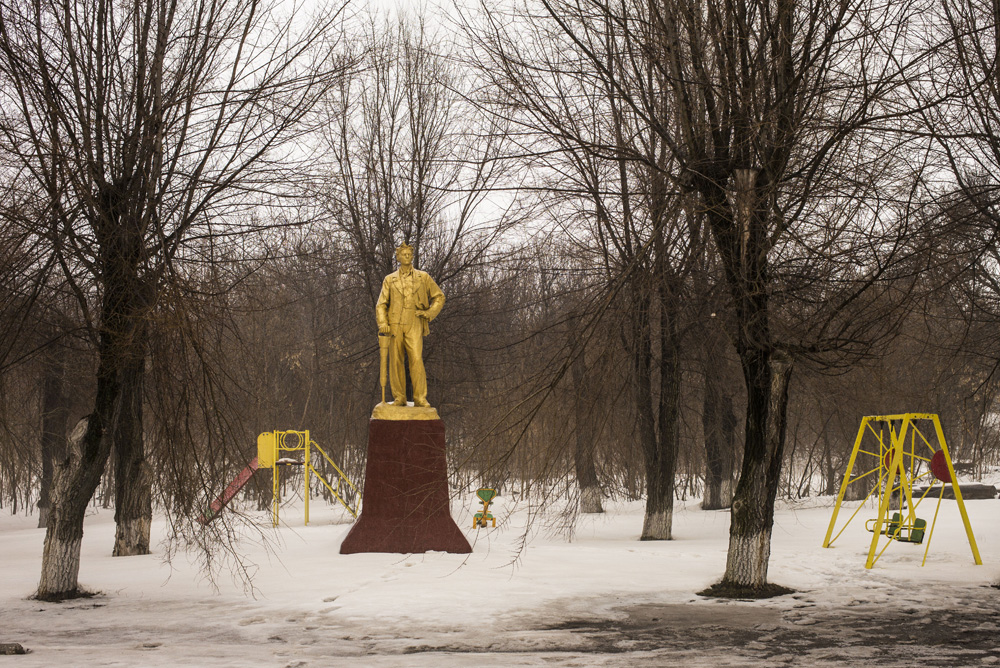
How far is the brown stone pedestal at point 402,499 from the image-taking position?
11.6 metres

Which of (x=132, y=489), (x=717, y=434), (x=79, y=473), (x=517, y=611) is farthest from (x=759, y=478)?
(x=132, y=489)

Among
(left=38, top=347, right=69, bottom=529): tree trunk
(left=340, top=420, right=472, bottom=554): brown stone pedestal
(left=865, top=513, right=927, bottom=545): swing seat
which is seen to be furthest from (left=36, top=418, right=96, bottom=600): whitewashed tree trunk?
(left=38, top=347, right=69, bottom=529): tree trunk

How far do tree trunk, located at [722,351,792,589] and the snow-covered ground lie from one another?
45 cm

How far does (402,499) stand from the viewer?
38.6ft

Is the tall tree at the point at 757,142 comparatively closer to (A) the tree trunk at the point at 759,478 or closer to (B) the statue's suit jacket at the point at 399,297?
(A) the tree trunk at the point at 759,478

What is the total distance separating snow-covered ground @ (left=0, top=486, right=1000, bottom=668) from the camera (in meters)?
6.31

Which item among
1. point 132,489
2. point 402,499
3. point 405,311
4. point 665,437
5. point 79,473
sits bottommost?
point 402,499

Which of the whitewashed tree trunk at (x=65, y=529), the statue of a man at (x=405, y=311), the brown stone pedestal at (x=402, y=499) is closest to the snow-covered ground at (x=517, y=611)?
the whitewashed tree trunk at (x=65, y=529)

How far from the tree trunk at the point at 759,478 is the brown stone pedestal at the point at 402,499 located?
382cm

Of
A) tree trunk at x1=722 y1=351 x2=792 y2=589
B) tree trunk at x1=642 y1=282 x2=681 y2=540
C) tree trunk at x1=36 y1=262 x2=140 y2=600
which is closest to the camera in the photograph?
tree trunk at x1=36 y1=262 x2=140 y2=600

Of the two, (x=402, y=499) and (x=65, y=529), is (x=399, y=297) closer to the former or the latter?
(x=402, y=499)

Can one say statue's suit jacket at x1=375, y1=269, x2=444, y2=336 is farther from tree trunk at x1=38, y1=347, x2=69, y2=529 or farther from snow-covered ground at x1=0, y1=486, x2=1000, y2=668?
tree trunk at x1=38, y1=347, x2=69, y2=529

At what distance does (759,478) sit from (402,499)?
15.6 feet

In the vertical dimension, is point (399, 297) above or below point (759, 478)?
above
